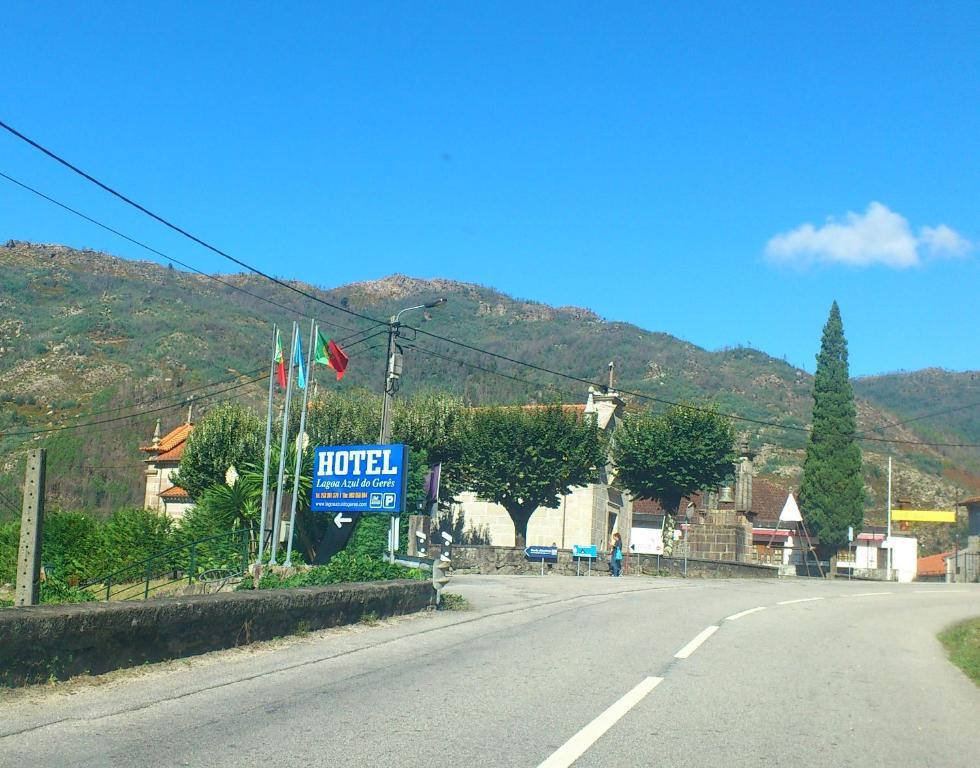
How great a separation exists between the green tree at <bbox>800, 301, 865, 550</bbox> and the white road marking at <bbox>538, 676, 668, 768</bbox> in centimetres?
5053

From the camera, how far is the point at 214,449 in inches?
1630

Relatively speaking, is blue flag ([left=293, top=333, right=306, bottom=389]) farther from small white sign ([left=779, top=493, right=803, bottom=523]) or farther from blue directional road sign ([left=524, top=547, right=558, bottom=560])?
small white sign ([left=779, top=493, right=803, bottom=523])

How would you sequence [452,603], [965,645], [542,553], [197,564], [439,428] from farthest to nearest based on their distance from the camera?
[439,428] → [542,553] → [197,564] → [452,603] → [965,645]

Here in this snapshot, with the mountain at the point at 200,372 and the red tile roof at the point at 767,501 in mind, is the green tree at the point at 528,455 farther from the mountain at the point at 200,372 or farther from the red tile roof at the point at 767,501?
the red tile roof at the point at 767,501

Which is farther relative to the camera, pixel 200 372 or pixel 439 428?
pixel 200 372

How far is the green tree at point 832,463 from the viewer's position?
183 feet

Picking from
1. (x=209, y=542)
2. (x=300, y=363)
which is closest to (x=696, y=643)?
(x=300, y=363)

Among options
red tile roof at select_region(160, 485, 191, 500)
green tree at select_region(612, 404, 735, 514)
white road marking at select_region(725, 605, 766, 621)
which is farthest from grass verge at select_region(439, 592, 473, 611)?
red tile roof at select_region(160, 485, 191, 500)

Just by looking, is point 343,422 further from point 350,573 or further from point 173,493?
point 350,573

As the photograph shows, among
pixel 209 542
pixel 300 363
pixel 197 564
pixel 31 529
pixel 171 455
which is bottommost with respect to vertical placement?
pixel 197 564

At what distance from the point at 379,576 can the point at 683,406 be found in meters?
34.0

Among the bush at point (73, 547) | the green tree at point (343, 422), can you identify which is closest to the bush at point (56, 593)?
the bush at point (73, 547)

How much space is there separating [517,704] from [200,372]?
102m

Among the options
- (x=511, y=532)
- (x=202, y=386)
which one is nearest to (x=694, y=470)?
(x=511, y=532)
